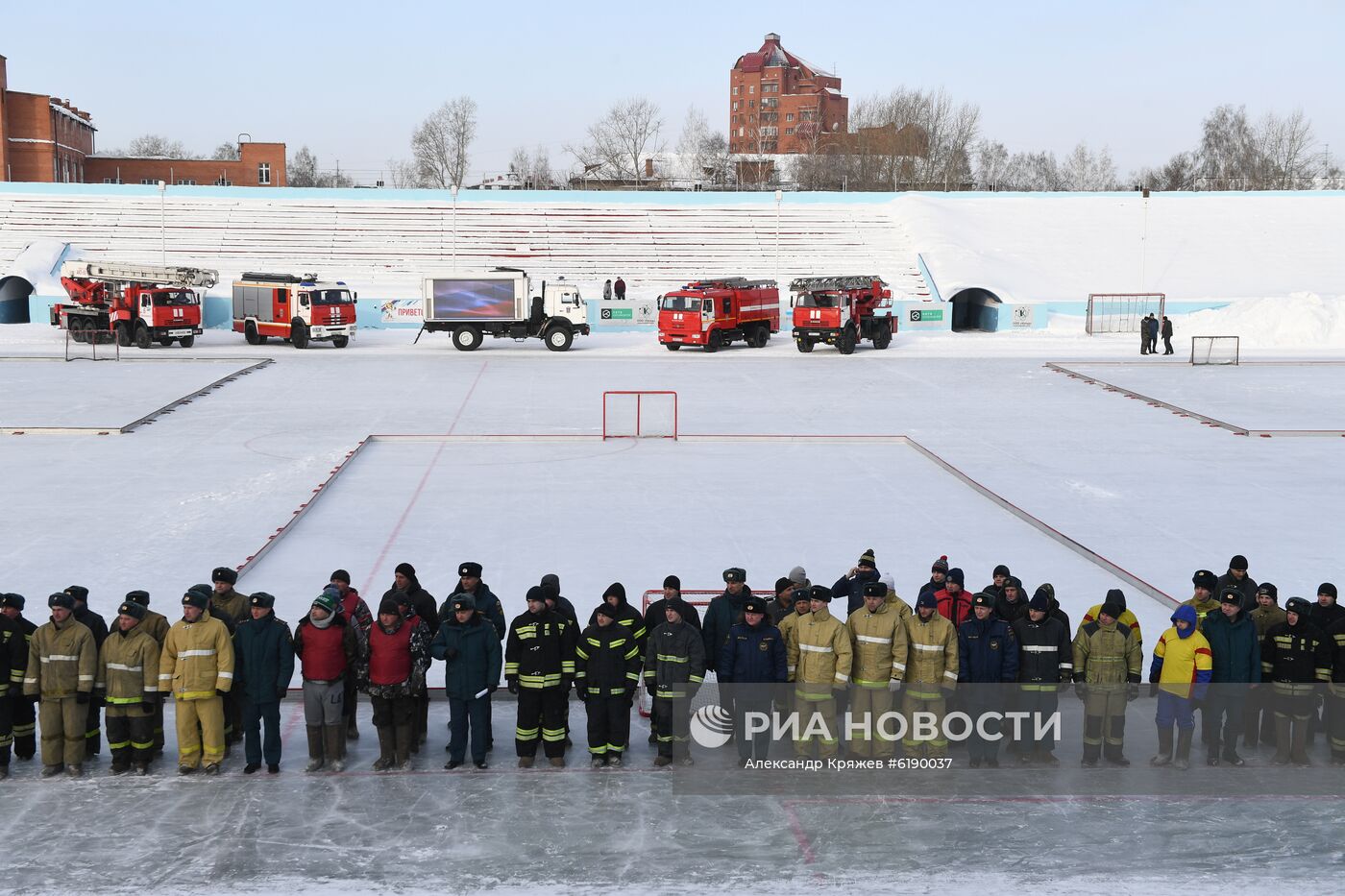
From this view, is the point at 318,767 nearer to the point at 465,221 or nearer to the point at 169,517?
the point at 169,517

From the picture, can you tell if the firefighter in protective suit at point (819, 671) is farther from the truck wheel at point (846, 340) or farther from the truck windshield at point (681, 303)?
the truck windshield at point (681, 303)

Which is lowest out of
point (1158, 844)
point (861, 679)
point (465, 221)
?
point (1158, 844)

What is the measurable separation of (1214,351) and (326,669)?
122 feet

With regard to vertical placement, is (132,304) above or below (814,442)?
above

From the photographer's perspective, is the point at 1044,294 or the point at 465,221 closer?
the point at 1044,294

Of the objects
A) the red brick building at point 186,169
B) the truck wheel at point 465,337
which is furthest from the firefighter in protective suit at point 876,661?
the red brick building at point 186,169

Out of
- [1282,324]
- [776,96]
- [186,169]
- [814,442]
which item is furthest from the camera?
[776,96]

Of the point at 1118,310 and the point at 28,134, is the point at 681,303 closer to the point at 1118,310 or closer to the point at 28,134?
the point at 1118,310

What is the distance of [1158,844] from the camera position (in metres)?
7.40

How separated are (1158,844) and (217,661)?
5.94 m

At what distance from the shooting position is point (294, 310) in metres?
38.9

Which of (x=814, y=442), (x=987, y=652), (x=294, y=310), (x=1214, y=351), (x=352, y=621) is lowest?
(x=987, y=652)

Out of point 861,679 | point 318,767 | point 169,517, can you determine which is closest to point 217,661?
point 318,767

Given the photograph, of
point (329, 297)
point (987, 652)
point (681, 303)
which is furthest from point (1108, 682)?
point (329, 297)
